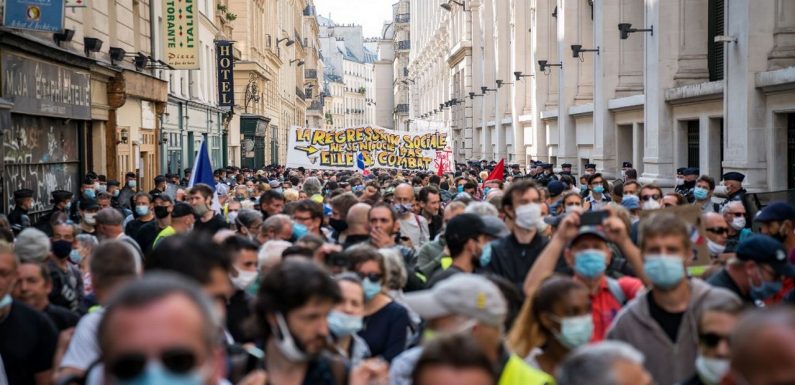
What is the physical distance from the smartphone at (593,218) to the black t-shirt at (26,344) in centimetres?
289

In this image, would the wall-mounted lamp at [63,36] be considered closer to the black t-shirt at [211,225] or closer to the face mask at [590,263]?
the black t-shirt at [211,225]

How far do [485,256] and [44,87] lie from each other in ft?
44.1

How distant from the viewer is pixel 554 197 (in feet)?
48.1

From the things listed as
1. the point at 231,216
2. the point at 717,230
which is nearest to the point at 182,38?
the point at 231,216

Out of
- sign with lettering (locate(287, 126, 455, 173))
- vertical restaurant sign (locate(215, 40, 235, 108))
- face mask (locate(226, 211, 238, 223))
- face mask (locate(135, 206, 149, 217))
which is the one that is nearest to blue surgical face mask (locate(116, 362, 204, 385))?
face mask (locate(135, 206, 149, 217))

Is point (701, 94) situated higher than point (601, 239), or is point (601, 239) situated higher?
point (701, 94)

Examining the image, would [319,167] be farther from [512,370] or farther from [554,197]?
[512,370]

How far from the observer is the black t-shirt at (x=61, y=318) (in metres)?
6.96

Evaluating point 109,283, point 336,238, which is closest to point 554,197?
point 336,238

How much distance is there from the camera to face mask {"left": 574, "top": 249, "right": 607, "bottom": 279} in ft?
21.3

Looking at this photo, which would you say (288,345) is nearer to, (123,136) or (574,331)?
(574,331)

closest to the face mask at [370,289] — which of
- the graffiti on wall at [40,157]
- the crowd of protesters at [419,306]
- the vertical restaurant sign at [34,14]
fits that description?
the crowd of protesters at [419,306]

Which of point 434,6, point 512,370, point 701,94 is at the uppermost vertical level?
point 434,6

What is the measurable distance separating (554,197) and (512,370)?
33.2 ft
